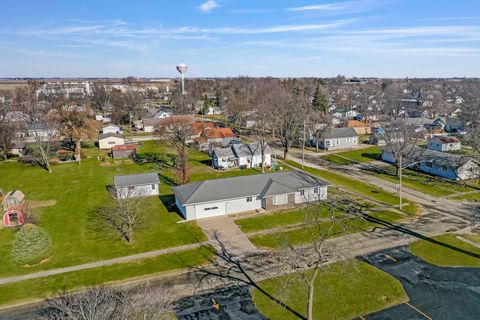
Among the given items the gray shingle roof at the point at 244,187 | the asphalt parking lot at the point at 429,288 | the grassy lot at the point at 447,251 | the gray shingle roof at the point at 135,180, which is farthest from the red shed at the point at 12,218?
the grassy lot at the point at 447,251

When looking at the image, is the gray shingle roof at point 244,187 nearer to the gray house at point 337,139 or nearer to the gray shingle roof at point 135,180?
the gray shingle roof at point 135,180

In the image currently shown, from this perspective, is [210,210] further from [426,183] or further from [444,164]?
[444,164]

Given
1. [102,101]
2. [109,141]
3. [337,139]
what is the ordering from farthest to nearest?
1. [102,101]
2. [337,139]
3. [109,141]

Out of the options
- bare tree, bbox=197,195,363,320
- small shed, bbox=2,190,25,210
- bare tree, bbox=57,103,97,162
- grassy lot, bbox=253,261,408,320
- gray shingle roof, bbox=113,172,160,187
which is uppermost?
bare tree, bbox=57,103,97,162

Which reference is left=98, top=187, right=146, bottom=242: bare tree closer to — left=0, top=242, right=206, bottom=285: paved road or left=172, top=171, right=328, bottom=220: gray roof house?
left=0, top=242, right=206, bottom=285: paved road

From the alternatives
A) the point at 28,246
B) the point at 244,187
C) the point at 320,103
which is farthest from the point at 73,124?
the point at 320,103

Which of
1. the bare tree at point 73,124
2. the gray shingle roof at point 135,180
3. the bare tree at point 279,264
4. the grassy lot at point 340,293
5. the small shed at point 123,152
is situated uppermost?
the bare tree at point 73,124

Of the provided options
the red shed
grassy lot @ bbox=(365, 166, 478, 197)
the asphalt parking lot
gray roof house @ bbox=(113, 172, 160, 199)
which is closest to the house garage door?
gray roof house @ bbox=(113, 172, 160, 199)
